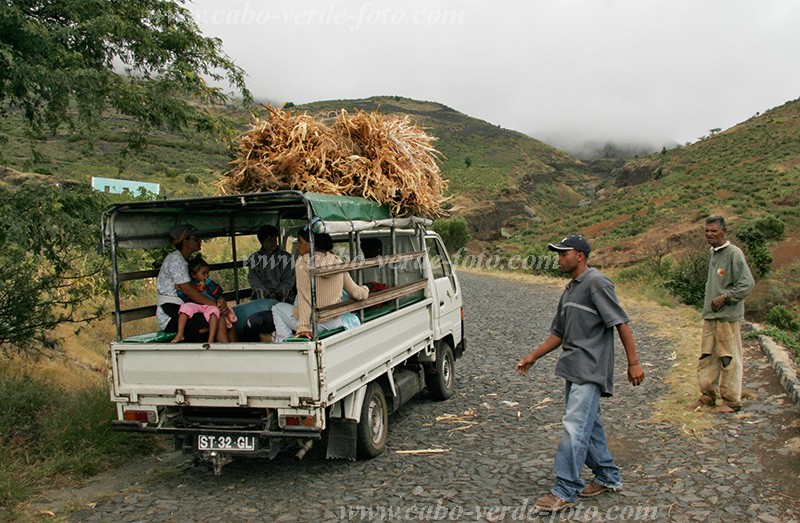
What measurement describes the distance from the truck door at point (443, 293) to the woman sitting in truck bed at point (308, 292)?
7.20 ft

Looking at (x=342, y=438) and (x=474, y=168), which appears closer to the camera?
Result: (x=342, y=438)

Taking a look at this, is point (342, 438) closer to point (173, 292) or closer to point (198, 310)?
point (198, 310)

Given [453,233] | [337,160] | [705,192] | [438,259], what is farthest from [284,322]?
[705,192]

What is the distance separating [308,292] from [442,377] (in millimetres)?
3133

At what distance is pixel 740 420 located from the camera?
6734mm

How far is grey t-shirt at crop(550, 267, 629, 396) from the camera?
475cm

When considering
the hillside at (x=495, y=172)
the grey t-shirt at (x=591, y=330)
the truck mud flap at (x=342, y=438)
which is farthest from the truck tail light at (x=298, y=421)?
the hillside at (x=495, y=172)

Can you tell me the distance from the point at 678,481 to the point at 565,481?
1.19 m

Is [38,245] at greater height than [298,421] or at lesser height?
greater

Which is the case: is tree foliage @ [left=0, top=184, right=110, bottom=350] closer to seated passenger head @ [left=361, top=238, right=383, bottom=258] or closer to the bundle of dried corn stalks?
the bundle of dried corn stalks

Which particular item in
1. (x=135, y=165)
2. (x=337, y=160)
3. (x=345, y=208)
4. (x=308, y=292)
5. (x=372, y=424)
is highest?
(x=135, y=165)

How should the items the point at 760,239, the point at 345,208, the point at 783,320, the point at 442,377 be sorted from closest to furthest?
the point at 345,208
the point at 442,377
the point at 783,320
the point at 760,239

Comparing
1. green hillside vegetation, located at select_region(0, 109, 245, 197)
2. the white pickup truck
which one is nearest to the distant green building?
A: the white pickup truck

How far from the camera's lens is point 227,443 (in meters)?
5.26
